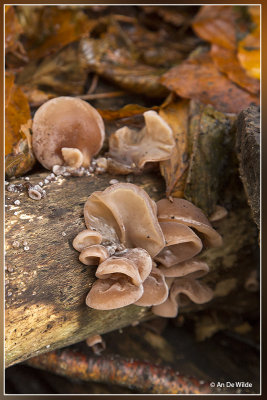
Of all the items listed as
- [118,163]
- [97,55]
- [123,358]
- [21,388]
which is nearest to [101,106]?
[97,55]

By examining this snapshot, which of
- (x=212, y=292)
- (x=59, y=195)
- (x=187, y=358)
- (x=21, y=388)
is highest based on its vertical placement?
(x=59, y=195)

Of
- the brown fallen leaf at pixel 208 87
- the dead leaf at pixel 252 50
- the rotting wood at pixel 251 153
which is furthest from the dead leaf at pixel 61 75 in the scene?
the rotting wood at pixel 251 153

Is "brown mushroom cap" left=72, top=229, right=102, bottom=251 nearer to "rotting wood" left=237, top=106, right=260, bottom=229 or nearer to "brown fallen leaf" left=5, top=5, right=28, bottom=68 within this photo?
"rotting wood" left=237, top=106, right=260, bottom=229

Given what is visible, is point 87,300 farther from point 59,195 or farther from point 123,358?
point 123,358

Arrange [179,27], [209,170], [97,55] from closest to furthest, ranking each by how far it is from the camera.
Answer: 1. [209,170]
2. [97,55]
3. [179,27]

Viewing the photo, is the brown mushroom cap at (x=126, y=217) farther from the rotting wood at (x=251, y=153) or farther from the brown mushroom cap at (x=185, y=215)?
the rotting wood at (x=251, y=153)
